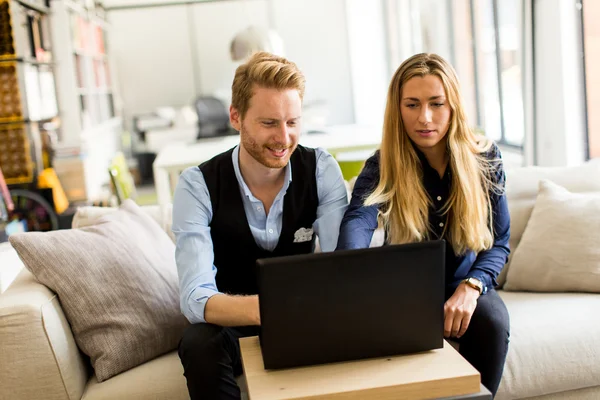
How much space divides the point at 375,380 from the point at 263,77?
3.01 feet

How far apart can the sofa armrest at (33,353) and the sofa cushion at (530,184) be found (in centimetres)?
159

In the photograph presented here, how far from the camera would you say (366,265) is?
1.40m

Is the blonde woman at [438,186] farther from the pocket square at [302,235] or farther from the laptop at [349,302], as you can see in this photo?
the laptop at [349,302]

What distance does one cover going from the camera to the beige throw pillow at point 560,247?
2.50 metres

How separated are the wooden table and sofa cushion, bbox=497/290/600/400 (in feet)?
2.54

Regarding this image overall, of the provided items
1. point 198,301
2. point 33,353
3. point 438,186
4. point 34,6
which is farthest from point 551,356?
point 34,6

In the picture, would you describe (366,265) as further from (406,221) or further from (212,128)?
(212,128)

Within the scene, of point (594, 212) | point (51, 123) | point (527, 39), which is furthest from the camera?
point (51, 123)

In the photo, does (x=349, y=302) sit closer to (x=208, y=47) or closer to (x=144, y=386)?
(x=144, y=386)

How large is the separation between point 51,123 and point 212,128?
7.72 ft

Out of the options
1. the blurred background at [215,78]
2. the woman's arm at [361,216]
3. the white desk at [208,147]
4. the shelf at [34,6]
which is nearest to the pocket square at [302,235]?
the woman's arm at [361,216]

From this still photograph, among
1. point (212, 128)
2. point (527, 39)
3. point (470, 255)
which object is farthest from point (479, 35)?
point (470, 255)

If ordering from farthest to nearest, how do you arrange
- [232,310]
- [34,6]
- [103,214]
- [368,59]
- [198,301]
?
[368,59] → [34,6] → [103,214] → [198,301] → [232,310]

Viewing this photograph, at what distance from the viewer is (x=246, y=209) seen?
82.5 inches
